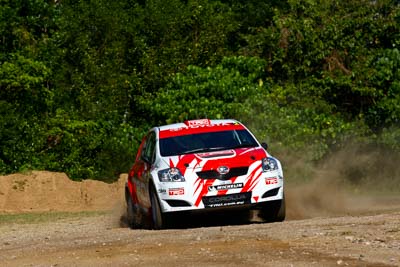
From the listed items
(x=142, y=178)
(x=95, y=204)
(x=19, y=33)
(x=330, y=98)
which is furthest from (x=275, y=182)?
(x=19, y=33)

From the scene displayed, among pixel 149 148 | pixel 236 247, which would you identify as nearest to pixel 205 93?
pixel 149 148

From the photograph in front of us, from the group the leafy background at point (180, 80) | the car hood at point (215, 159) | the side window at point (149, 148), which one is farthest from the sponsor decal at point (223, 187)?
the leafy background at point (180, 80)

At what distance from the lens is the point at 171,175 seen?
16359 millimetres

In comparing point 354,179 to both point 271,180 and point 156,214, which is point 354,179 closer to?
point 271,180

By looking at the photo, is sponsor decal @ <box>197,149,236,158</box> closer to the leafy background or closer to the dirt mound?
the leafy background

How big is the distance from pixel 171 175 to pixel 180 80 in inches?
745

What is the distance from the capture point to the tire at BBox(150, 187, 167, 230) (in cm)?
1647

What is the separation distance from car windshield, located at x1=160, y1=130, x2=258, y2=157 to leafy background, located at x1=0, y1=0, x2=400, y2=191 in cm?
Answer: 1470

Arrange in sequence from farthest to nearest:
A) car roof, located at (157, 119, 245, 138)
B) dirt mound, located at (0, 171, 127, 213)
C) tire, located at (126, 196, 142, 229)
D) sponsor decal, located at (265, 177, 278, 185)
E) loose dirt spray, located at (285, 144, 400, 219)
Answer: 1. dirt mound, located at (0, 171, 127, 213)
2. loose dirt spray, located at (285, 144, 400, 219)
3. tire, located at (126, 196, 142, 229)
4. car roof, located at (157, 119, 245, 138)
5. sponsor decal, located at (265, 177, 278, 185)

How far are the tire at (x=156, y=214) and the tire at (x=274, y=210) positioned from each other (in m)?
1.48

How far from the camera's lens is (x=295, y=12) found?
39.1 metres

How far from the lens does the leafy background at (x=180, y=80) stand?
34031 millimetres

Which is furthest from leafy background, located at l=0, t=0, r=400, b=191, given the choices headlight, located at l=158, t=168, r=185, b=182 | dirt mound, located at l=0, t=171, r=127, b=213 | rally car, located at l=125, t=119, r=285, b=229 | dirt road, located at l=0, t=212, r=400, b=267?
dirt road, located at l=0, t=212, r=400, b=267

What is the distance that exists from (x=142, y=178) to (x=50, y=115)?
2043cm
